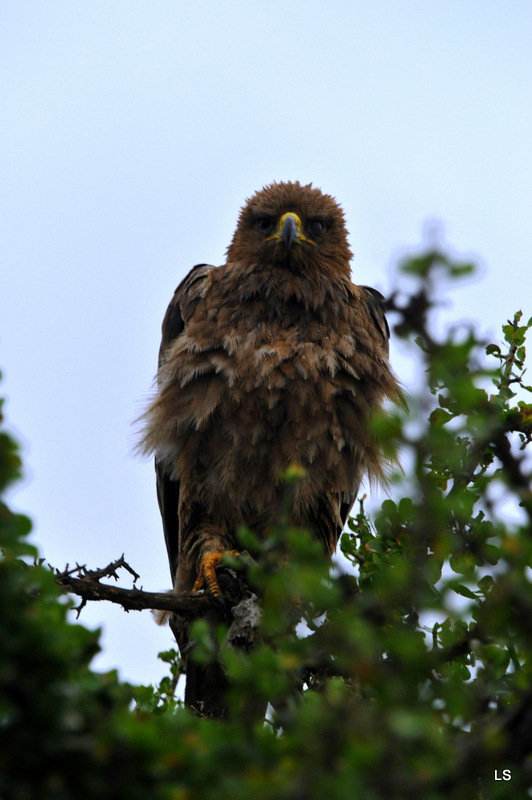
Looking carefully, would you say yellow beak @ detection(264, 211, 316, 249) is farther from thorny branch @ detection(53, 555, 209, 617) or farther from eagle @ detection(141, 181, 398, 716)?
thorny branch @ detection(53, 555, 209, 617)

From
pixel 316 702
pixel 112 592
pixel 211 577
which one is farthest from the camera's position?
pixel 211 577

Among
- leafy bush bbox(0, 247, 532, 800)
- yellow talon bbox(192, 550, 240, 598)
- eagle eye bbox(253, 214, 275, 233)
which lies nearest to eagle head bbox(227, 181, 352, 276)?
eagle eye bbox(253, 214, 275, 233)

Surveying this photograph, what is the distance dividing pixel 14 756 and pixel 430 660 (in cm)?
80

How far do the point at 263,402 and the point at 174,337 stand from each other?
1.18m

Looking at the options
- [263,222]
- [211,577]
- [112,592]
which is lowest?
[112,592]

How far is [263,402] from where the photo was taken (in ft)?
17.8

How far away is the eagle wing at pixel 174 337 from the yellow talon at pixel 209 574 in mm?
815

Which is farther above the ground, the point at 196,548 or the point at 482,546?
the point at 196,548

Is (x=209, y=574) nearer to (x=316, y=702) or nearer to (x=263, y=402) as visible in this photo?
(x=263, y=402)

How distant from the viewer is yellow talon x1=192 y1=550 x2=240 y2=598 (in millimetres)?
5086

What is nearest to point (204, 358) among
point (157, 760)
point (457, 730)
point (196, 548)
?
point (196, 548)

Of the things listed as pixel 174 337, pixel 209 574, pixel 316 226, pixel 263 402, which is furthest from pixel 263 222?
pixel 209 574

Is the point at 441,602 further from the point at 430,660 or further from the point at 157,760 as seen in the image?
the point at 157,760

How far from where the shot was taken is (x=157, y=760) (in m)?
1.72
